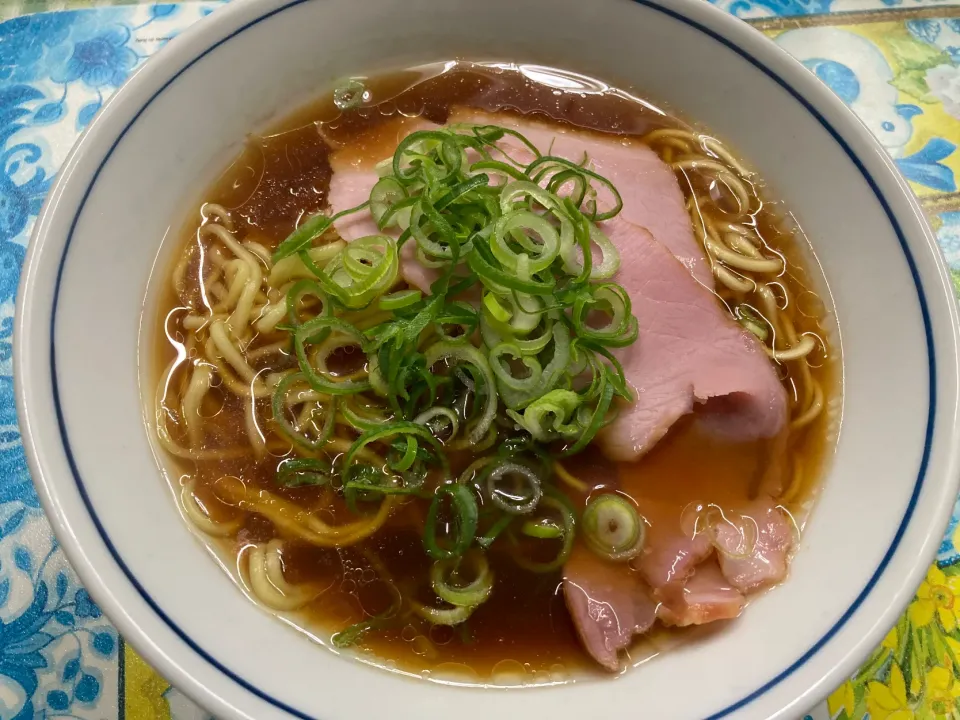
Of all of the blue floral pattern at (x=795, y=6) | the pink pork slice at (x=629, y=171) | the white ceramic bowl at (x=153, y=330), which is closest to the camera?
the white ceramic bowl at (x=153, y=330)

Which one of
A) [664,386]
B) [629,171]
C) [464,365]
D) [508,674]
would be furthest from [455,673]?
[629,171]

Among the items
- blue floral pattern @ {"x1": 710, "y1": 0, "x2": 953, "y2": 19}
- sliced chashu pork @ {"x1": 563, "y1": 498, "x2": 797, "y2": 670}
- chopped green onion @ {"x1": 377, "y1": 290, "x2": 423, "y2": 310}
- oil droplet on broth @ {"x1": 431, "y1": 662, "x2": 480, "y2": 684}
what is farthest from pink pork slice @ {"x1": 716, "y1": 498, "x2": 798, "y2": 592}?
blue floral pattern @ {"x1": 710, "y1": 0, "x2": 953, "y2": 19}

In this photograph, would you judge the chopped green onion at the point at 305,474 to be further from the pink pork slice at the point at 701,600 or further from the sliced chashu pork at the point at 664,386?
the pink pork slice at the point at 701,600

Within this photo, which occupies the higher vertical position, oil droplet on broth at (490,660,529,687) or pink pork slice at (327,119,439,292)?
pink pork slice at (327,119,439,292)

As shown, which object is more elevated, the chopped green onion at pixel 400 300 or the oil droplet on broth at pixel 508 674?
the chopped green onion at pixel 400 300

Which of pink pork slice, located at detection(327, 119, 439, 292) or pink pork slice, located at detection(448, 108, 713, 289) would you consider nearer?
pink pork slice, located at detection(327, 119, 439, 292)

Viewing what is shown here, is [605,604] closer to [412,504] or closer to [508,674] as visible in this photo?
[508,674]

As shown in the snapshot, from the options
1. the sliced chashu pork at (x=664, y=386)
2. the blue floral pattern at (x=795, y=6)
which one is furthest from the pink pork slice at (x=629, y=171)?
the blue floral pattern at (x=795, y=6)

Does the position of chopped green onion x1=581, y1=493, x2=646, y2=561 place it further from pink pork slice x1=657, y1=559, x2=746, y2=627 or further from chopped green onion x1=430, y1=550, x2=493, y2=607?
chopped green onion x1=430, y1=550, x2=493, y2=607
